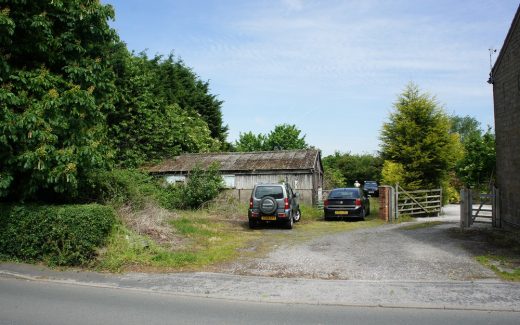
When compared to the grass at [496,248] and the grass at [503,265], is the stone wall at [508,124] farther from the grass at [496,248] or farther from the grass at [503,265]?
the grass at [503,265]

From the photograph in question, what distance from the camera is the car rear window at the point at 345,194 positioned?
2111cm

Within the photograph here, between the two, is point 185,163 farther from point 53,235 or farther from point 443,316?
point 443,316

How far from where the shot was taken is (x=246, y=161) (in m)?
28.1

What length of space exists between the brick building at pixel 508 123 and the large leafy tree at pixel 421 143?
211 inches

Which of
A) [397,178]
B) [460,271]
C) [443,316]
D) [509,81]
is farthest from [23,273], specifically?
[397,178]

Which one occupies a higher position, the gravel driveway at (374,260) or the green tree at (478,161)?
the green tree at (478,161)

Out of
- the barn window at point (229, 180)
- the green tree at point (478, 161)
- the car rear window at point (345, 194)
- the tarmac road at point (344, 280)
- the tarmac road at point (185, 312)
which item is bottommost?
the tarmac road at point (185, 312)

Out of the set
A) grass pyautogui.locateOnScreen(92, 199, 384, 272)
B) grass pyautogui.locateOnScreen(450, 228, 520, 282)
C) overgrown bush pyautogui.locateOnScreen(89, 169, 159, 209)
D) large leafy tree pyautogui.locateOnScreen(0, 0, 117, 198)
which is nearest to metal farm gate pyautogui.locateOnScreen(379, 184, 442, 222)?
grass pyautogui.locateOnScreen(92, 199, 384, 272)

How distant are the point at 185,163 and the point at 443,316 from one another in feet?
78.9

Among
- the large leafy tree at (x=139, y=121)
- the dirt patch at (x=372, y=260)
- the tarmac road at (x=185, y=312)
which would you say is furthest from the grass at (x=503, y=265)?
the large leafy tree at (x=139, y=121)

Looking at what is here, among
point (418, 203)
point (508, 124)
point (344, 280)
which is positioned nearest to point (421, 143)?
point (418, 203)

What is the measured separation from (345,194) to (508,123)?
8174 millimetres

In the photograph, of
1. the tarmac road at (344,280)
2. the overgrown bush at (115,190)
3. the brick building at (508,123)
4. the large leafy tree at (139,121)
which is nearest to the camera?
the tarmac road at (344,280)

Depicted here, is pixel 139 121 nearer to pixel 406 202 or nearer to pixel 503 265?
pixel 406 202
